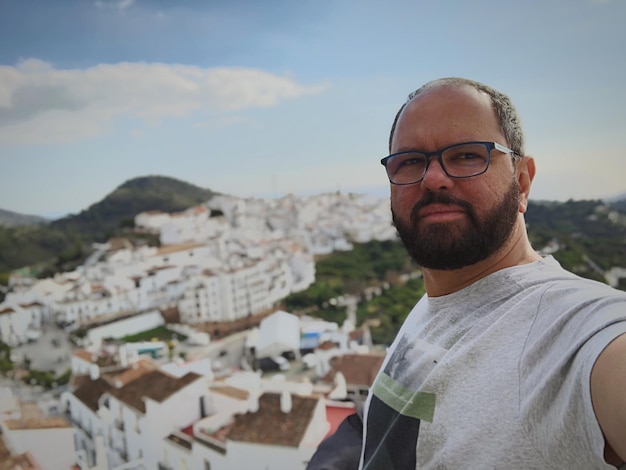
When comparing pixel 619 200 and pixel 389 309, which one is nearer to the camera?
pixel 619 200

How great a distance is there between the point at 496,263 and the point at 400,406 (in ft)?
0.54

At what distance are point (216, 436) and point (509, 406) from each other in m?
2.66

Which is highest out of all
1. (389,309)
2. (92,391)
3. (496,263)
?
(496,263)

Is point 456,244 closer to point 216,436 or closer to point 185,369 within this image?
point 216,436

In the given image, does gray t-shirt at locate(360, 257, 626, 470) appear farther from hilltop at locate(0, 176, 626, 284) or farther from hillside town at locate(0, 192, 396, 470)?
hilltop at locate(0, 176, 626, 284)

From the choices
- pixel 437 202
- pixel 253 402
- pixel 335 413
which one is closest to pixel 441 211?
pixel 437 202

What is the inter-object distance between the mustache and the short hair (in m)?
0.08

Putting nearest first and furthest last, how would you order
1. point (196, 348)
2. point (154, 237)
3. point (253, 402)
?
point (253, 402)
point (196, 348)
point (154, 237)

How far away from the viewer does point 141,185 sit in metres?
18.7

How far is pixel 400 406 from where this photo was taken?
0.42 m

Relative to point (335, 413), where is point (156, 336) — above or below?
below

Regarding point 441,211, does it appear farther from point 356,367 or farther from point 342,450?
point 356,367

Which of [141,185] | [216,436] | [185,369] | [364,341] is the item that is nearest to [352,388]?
[185,369]

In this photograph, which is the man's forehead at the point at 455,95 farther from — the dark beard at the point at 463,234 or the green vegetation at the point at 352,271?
the green vegetation at the point at 352,271
